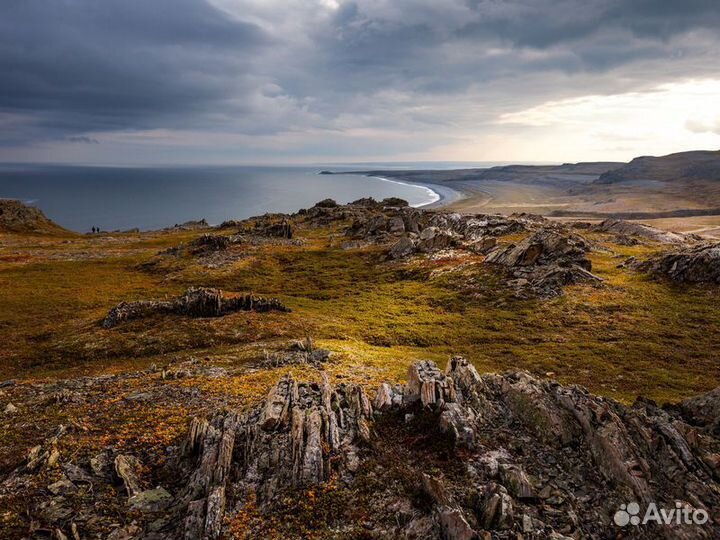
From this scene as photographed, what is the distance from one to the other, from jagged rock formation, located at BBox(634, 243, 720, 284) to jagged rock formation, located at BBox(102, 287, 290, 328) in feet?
244

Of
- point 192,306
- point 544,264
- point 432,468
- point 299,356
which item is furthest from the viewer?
point 544,264

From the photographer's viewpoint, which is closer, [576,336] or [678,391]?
[678,391]

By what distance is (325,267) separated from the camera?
103312 mm

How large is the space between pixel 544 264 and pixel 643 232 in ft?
290

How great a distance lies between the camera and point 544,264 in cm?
7956

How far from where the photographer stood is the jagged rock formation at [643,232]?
127562mm

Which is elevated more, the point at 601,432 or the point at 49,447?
the point at 601,432

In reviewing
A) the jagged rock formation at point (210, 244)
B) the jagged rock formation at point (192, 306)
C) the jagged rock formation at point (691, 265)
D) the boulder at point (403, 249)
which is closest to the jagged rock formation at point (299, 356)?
the jagged rock formation at point (192, 306)

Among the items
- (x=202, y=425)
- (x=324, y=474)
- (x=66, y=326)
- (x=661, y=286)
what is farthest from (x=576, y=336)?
(x=66, y=326)

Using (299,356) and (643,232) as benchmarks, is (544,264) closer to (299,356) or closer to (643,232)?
(299,356)

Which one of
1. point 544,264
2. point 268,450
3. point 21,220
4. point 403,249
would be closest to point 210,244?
point 403,249

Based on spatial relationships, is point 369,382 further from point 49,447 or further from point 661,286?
point 661,286

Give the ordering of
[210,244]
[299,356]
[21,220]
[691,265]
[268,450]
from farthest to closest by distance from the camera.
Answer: [21,220]
[210,244]
[691,265]
[299,356]
[268,450]

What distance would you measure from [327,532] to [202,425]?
994 centimetres
